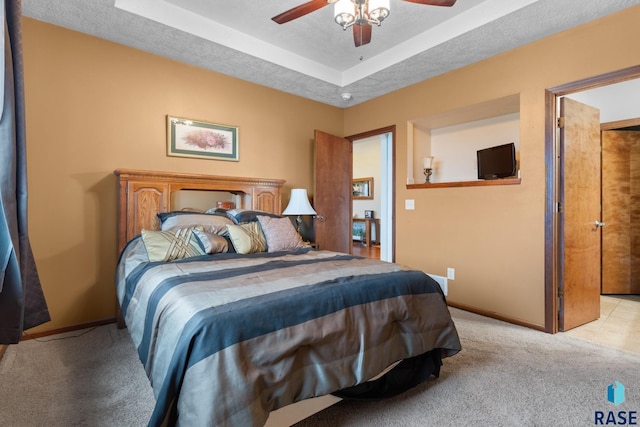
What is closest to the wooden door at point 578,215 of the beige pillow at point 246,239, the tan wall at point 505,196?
the tan wall at point 505,196

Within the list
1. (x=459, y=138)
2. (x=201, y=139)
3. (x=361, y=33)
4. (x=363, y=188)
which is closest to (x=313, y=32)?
(x=361, y=33)

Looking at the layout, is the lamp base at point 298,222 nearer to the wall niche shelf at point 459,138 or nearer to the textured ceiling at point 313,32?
the wall niche shelf at point 459,138

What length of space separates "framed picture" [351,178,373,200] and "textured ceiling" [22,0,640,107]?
418 cm

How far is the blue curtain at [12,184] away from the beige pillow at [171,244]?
1.41m

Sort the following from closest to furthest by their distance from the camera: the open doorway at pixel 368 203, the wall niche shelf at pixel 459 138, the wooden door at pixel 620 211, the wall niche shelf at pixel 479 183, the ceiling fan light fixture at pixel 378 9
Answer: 1. the ceiling fan light fixture at pixel 378 9
2. the wall niche shelf at pixel 479 183
3. the wall niche shelf at pixel 459 138
4. the wooden door at pixel 620 211
5. the open doorway at pixel 368 203

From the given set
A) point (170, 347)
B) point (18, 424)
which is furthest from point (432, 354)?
point (18, 424)

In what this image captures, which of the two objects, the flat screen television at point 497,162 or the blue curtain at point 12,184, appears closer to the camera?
the blue curtain at point 12,184

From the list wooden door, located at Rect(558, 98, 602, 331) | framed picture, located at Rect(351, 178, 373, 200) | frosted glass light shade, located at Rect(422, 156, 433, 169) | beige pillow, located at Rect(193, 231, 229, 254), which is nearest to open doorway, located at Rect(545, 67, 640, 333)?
wooden door, located at Rect(558, 98, 602, 331)

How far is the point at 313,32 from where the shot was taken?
2961mm

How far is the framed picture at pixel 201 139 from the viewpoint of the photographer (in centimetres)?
320

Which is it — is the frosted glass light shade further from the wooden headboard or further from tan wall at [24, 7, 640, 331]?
the wooden headboard

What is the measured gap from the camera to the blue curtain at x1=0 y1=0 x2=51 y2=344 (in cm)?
73

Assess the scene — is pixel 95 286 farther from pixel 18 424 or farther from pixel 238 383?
pixel 238 383

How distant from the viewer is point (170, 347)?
1230 millimetres
